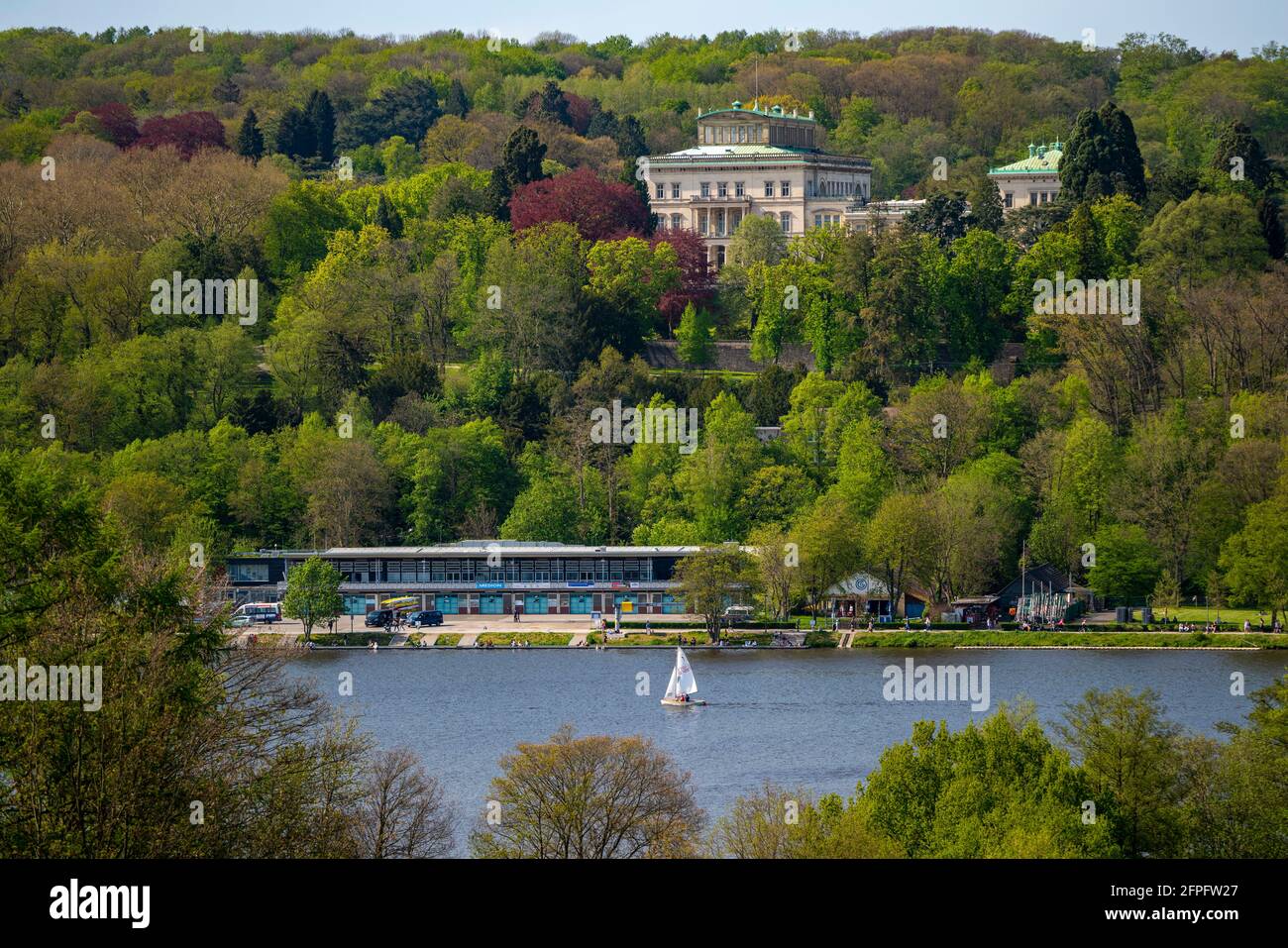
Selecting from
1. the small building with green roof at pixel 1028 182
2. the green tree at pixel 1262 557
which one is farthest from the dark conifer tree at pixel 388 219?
the green tree at pixel 1262 557

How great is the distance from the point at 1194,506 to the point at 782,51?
3750 inches

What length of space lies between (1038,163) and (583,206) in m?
21.8

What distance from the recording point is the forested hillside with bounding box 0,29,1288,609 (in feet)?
216

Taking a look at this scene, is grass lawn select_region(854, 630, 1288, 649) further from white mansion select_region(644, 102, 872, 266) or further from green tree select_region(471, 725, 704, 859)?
white mansion select_region(644, 102, 872, 266)

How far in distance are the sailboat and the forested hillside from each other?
12709 mm

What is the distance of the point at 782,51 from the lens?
154125 millimetres

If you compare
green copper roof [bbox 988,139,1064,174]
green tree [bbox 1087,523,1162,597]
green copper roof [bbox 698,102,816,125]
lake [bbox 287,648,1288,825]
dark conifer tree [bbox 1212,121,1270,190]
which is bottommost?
lake [bbox 287,648,1288,825]

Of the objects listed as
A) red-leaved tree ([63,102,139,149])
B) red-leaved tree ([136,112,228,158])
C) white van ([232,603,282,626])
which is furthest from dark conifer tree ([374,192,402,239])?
white van ([232,603,282,626])

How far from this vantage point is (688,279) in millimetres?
90562

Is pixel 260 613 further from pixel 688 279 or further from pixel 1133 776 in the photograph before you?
pixel 1133 776

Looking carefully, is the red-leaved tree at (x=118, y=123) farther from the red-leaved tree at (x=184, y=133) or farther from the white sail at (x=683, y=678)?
the white sail at (x=683, y=678)

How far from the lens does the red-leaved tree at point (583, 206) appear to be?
90.8 meters

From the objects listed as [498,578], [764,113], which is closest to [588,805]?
[498,578]
